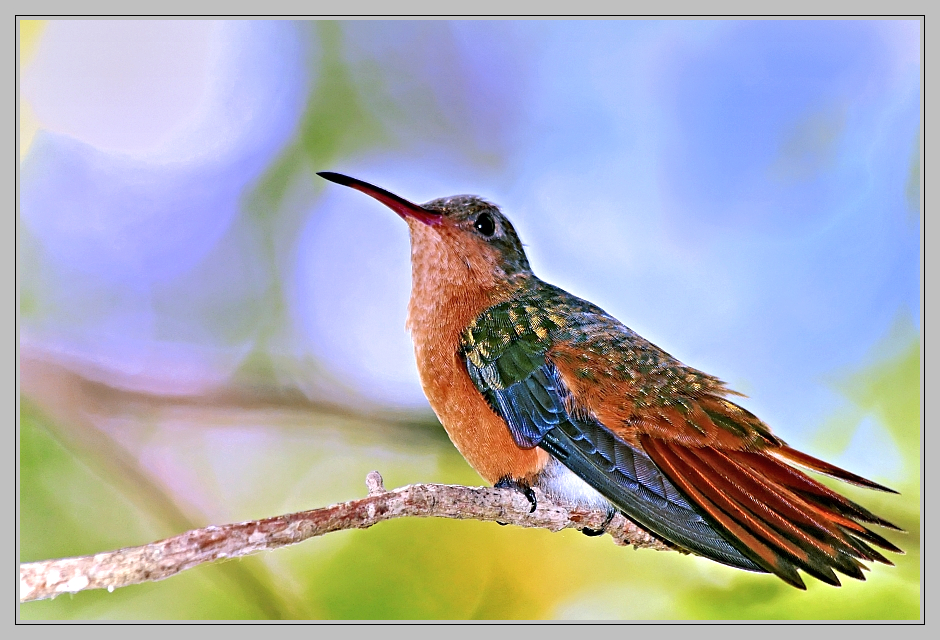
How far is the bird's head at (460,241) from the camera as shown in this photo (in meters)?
2.12

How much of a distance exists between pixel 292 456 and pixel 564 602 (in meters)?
0.88

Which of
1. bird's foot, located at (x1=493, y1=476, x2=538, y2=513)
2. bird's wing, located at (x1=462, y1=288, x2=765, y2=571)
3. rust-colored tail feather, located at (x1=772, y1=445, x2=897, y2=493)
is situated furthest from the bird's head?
rust-colored tail feather, located at (x1=772, y1=445, x2=897, y2=493)

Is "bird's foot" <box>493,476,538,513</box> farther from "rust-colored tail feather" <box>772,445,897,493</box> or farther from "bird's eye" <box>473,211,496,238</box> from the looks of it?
"bird's eye" <box>473,211,496,238</box>

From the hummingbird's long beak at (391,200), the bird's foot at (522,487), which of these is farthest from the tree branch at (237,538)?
the hummingbird's long beak at (391,200)

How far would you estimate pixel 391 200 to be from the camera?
2.05 meters

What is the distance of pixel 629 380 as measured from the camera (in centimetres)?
189

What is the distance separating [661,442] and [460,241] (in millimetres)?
812

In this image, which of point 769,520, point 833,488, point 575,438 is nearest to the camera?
point 769,520

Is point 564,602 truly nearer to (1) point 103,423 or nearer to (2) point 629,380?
(2) point 629,380

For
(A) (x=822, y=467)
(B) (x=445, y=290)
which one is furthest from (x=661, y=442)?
(B) (x=445, y=290)

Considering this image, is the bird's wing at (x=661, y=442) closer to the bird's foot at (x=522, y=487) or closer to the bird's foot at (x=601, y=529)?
the bird's foot at (x=522, y=487)

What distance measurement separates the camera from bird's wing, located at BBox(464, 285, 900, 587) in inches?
64.4

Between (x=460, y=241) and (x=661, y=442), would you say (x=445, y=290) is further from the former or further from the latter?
(x=661, y=442)

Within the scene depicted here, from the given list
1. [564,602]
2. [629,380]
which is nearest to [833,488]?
[629,380]
